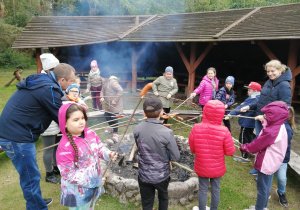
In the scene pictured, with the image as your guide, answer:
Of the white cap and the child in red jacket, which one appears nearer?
the child in red jacket

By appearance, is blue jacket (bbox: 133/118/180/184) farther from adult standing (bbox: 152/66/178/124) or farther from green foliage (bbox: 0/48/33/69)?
green foliage (bbox: 0/48/33/69)

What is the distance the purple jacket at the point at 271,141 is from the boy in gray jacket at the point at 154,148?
1.10 m

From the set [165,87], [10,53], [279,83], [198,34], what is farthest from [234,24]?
[10,53]

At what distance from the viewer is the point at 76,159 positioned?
2047mm

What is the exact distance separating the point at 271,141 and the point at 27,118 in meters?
2.89

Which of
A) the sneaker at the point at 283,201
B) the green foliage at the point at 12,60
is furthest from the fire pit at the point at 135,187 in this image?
the green foliage at the point at 12,60

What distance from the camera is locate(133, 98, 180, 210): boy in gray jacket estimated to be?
94.9 inches

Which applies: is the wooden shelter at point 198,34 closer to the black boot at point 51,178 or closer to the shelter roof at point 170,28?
the shelter roof at point 170,28

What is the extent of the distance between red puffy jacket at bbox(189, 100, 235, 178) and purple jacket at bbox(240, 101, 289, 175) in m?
0.40

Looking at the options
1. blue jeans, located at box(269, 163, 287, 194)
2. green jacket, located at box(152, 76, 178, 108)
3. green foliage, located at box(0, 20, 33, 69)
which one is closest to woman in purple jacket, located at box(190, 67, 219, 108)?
green jacket, located at box(152, 76, 178, 108)

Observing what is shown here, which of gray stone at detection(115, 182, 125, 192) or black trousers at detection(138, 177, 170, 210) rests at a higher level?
black trousers at detection(138, 177, 170, 210)

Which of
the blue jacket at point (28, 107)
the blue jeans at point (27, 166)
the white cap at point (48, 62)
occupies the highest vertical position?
the white cap at point (48, 62)

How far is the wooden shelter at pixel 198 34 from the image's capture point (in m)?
7.26

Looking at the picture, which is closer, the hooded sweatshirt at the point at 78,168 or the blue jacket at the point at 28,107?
the hooded sweatshirt at the point at 78,168
